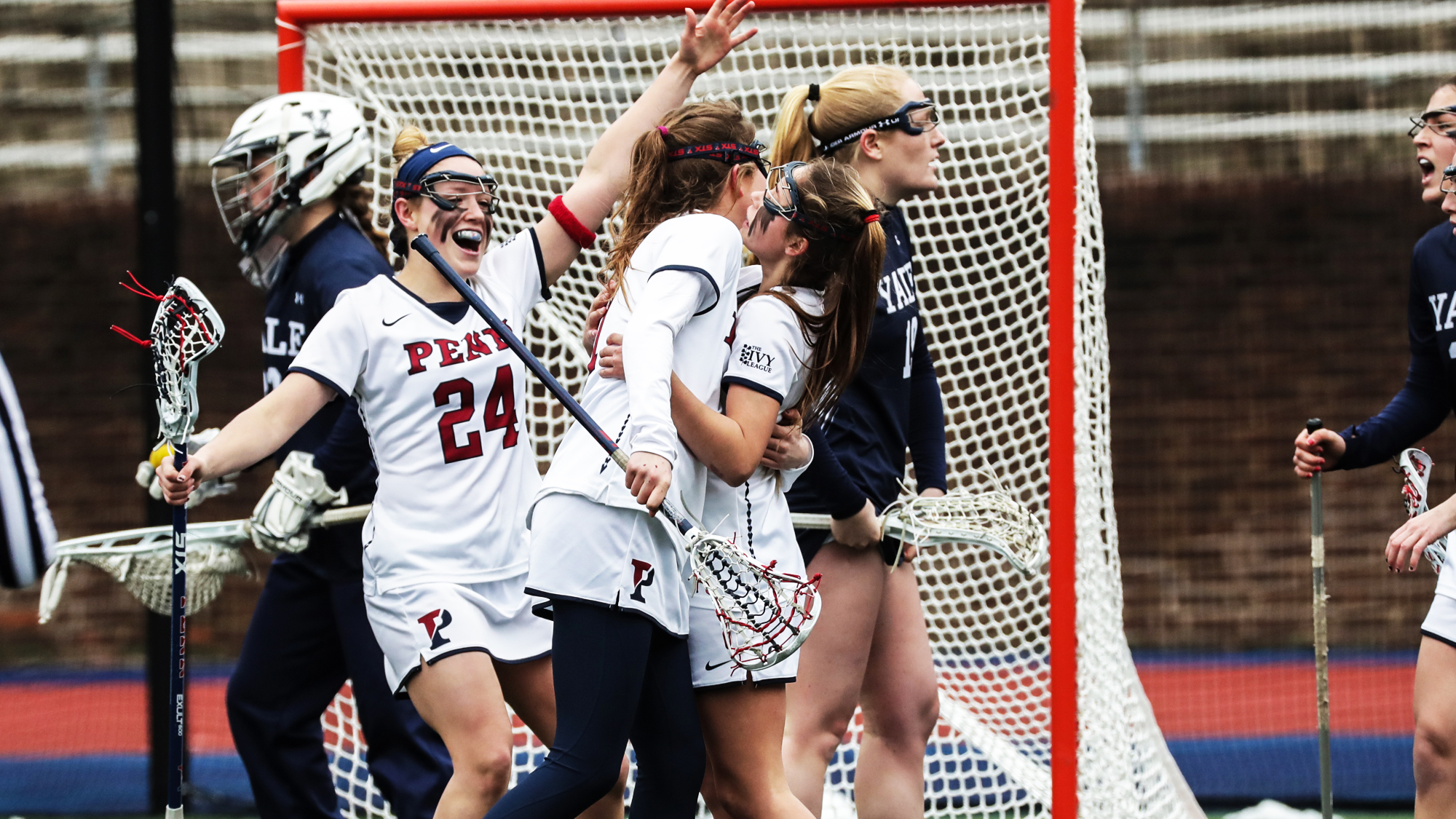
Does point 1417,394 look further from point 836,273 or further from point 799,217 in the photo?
point 799,217

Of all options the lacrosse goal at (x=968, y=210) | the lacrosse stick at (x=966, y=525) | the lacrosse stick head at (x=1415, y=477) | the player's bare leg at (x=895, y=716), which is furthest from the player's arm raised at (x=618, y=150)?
the lacrosse stick head at (x=1415, y=477)

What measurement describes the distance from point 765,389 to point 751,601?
1.37 feet

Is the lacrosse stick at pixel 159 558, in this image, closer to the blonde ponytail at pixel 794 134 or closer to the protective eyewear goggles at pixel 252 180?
the protective eyewear goggles at pixel 252 180

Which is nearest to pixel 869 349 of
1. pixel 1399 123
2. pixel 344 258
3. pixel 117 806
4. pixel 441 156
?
pixel 441 156

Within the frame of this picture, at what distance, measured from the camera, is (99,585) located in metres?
9.52

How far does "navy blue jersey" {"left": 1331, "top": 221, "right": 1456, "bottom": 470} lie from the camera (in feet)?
12.9

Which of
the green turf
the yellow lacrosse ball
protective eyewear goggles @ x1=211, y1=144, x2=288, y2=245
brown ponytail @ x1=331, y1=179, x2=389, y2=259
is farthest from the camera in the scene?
the green turf

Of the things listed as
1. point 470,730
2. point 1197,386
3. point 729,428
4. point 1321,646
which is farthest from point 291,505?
A: point 1197,386

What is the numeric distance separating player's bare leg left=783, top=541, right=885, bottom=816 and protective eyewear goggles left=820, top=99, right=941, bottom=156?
1049 mm

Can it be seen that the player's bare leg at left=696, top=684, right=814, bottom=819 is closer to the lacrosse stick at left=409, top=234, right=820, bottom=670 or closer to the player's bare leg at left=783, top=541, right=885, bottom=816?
the lacrosse stick at left=409, top=234, right=820, bottom=670

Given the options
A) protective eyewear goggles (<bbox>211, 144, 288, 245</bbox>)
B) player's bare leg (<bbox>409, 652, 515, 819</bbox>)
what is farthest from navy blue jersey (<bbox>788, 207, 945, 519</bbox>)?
protective eyewear goggles (<bbox>211, 144, 288, 245</bbox>)

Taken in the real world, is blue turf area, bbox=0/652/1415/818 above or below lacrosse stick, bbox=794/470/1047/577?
below

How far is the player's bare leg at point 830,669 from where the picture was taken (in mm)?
3605

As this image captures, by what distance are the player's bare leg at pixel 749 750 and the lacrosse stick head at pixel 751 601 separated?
137 mm
